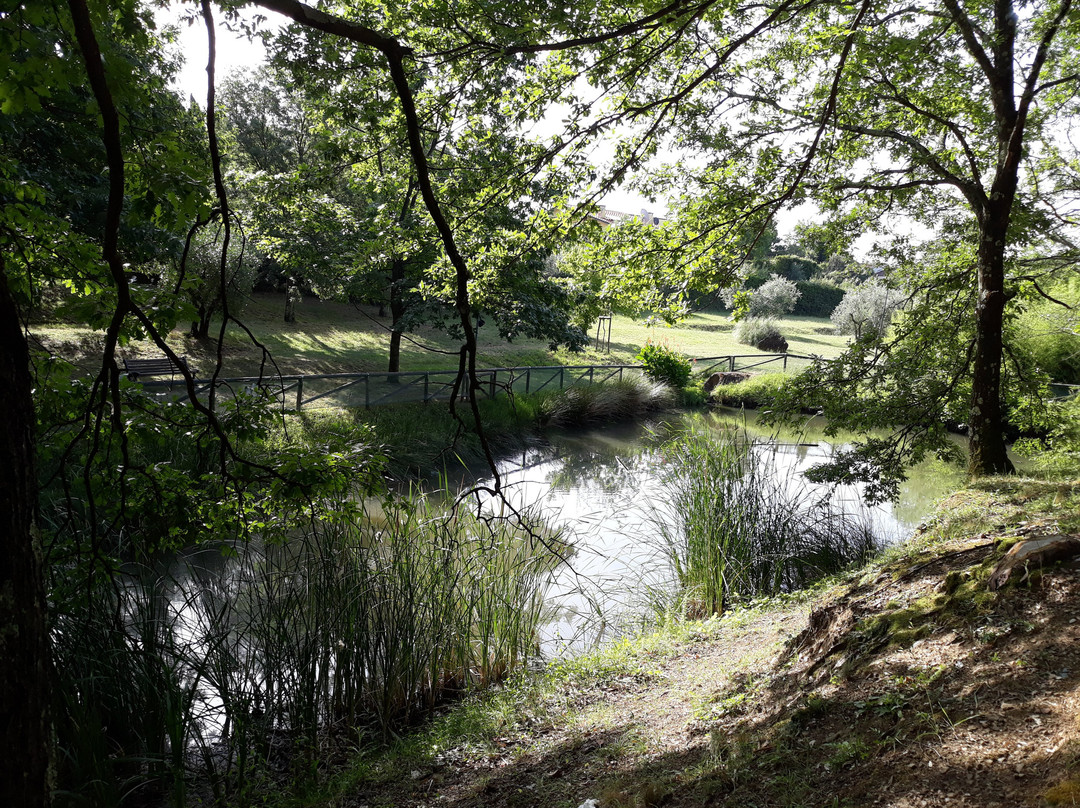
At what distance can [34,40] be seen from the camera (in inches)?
74.3

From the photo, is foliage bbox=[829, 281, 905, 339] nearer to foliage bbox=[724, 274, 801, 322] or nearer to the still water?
foliage bbox=[724, 274, 801, 322]

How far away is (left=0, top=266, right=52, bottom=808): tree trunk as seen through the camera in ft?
4.96

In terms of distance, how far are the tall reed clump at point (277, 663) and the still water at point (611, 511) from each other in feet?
2.57

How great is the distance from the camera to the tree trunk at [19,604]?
1.51 meters

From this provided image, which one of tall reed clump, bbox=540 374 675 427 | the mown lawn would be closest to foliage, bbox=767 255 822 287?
the mown lawn

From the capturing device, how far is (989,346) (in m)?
6.62

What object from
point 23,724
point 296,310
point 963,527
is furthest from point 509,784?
point 296,310

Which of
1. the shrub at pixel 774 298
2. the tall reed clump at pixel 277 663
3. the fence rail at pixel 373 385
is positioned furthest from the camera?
the shrub at pixel 774 298

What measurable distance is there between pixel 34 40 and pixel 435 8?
3.15 m

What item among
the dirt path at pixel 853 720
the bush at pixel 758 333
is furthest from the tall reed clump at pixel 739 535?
the bush at pixel 758 333

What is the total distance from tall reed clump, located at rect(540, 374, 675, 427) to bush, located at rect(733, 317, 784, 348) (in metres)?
13.1

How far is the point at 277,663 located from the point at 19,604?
7.47 feet

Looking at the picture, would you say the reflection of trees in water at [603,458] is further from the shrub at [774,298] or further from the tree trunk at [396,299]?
the shrub at [774,298]

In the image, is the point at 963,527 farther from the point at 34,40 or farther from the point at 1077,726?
the point at 34,40
